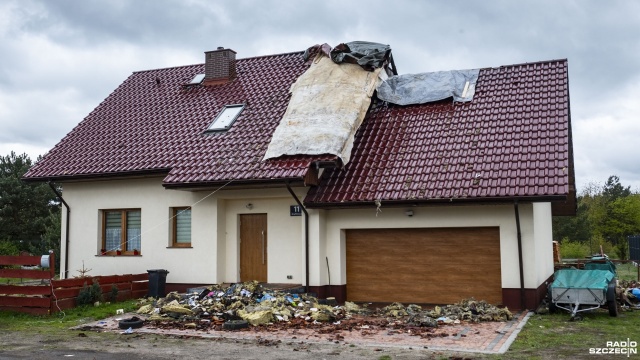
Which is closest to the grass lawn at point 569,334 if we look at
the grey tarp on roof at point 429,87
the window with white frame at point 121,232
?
the grey tarp on roof at point 429,87

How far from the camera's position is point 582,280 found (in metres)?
12.9

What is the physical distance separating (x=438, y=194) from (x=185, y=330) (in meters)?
6.27

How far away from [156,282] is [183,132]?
466cm

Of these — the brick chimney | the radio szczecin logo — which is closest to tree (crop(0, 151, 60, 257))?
the brick chimney

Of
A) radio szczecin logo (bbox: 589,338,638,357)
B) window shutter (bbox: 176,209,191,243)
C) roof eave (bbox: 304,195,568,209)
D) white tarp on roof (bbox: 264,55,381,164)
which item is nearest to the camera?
radio szczecin logo (bbox: 589,338,638,357)

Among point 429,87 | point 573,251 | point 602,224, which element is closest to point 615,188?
point 602,224

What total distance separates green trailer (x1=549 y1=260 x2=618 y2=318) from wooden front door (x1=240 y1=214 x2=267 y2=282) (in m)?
7.46

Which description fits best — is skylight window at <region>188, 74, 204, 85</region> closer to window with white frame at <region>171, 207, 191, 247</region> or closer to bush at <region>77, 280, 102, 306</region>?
window with white frame at <region>171, 207, 191, 247</region>

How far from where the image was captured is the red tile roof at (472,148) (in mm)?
13797

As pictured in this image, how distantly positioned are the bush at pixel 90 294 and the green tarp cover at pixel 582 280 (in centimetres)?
1046

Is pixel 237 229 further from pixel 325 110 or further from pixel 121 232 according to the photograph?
pixel 325 110

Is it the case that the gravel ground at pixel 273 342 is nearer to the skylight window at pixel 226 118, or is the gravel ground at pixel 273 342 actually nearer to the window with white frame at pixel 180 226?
the window with white frame at pixel 180 226

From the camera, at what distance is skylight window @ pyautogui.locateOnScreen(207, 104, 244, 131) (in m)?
17.8

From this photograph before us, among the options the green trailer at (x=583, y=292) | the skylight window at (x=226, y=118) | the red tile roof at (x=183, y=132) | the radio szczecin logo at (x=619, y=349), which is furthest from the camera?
the skylight window at (x=226, y=118)
